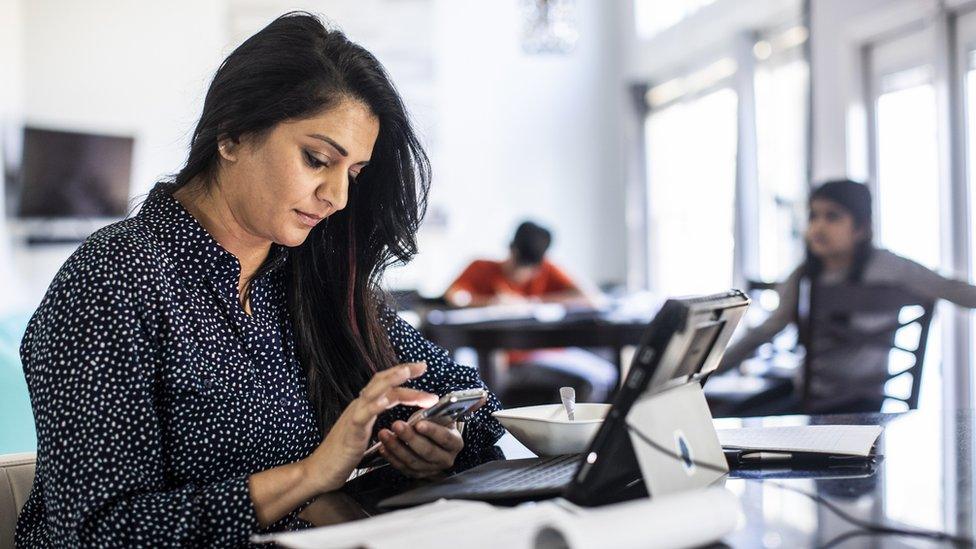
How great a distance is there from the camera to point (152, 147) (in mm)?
6738

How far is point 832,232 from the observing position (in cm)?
349

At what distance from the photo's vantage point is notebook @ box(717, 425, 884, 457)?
1.33m

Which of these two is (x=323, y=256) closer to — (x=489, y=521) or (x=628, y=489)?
(x=628, y=489)

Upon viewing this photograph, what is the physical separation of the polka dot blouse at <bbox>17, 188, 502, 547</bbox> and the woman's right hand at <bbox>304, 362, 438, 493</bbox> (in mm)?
90

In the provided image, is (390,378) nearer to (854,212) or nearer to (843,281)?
(843,281)

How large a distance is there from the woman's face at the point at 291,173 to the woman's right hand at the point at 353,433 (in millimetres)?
372

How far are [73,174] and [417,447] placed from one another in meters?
5.43

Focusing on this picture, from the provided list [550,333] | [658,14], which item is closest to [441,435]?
[550,333]

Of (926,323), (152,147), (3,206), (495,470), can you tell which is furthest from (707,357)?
(152,147)

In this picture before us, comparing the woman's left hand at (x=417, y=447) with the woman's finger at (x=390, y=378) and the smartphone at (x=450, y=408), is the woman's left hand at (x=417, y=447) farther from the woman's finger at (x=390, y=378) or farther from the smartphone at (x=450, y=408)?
the woman's finger at (x=390, y=378)

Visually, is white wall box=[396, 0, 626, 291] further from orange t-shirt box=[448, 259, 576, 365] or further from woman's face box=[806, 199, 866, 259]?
woman's face box=[806, 199, 866, 259]

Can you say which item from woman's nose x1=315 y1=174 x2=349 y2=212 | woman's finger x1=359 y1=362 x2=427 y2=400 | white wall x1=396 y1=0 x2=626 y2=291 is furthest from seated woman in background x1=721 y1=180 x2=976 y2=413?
white wall x1=396 y1=0 x2=626 y2=291

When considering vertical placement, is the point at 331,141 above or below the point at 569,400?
above

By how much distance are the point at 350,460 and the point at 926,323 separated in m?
2.31
